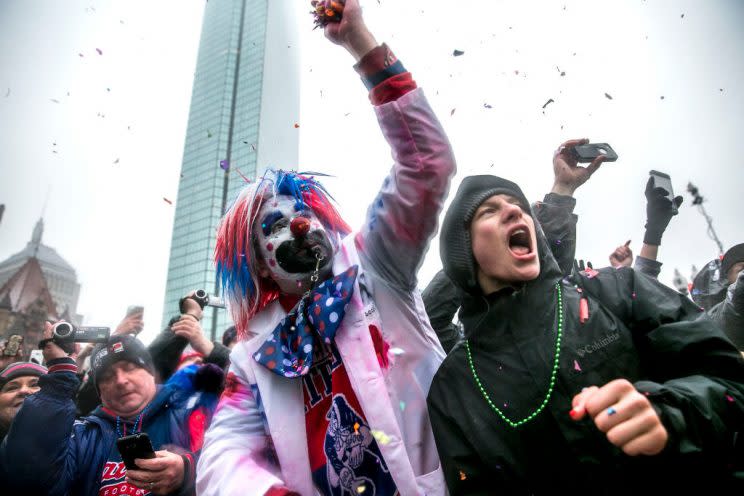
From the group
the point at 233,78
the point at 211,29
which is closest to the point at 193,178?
the point at 233,78

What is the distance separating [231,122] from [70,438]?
2191 inches

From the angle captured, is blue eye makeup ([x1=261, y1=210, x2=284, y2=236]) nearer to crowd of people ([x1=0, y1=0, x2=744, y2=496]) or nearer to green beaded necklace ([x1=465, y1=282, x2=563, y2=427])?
crowd of people ([x1=0, y1=0, x2=744, y2=496])

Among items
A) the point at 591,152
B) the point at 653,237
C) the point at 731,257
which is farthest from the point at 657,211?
the point at 731,257

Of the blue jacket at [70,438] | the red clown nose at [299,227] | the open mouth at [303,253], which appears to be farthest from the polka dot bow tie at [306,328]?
the blue jacket at [70,438]

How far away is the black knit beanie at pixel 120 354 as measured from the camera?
297 cm

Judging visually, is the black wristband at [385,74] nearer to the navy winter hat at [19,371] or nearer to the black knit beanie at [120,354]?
the black knit beanie at [120,354]

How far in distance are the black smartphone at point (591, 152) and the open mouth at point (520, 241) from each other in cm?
83

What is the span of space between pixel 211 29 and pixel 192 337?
233 feet

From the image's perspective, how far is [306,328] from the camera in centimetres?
165

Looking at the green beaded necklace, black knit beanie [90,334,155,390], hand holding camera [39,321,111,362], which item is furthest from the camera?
black knit beanie [90,334,155,390]

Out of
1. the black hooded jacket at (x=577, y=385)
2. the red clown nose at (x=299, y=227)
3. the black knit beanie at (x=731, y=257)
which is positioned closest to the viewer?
the black hooded jacket at (x=577, y=385)

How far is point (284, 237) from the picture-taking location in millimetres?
1836

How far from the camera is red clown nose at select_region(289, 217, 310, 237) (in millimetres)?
1779

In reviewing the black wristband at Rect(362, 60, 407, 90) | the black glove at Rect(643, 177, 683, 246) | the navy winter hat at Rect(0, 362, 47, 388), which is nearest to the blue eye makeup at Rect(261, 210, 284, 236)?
the black wristband at Rect(362, 60, 407, 90)
